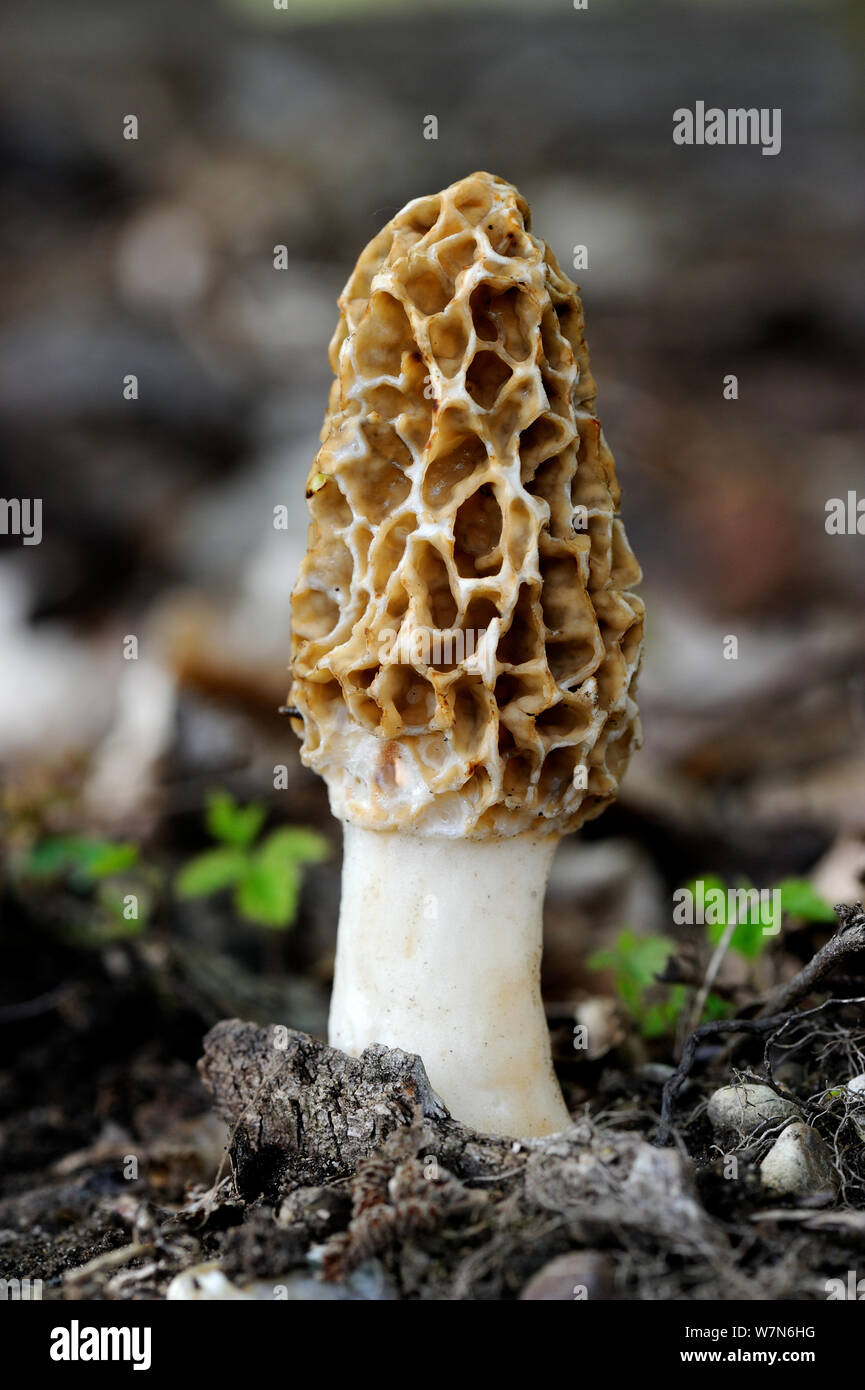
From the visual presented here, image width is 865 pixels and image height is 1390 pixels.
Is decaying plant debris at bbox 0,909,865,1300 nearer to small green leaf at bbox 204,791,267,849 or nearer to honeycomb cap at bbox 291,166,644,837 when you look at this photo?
honeycomb cap at bbox 291,166,644,837

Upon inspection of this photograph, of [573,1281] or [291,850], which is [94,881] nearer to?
[291,850]

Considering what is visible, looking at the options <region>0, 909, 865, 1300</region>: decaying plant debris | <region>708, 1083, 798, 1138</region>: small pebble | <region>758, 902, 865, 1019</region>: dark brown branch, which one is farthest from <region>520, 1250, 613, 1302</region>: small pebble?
<region>758, 902, 865, 1019</region>: dark brown branch

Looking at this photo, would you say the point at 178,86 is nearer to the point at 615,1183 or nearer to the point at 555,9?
the point at 555,9

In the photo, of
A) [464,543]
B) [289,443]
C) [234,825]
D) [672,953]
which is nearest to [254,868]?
[234,825]

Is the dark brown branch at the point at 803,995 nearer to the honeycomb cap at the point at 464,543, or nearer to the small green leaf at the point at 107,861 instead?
the honeycomb cap at the point at 464,543

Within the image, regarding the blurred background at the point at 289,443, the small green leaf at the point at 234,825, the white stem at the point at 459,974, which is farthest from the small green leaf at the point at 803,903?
the small green leaf at the point at 234,825
